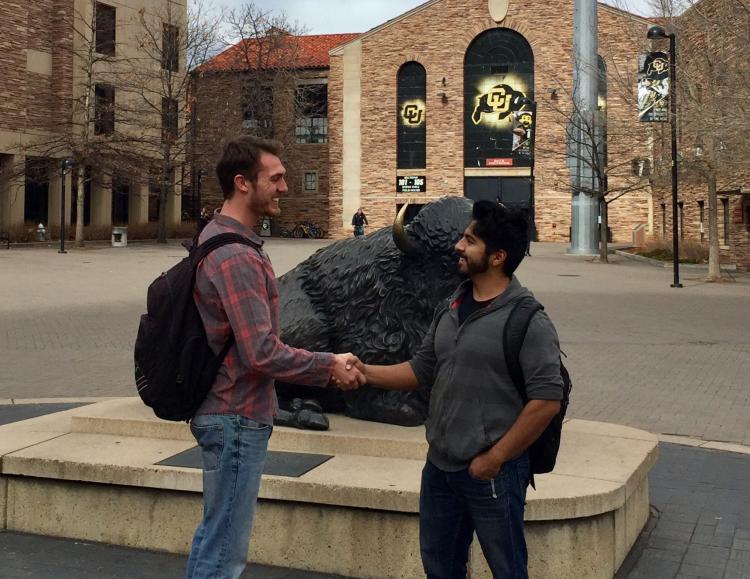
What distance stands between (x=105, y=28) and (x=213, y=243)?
44169mm

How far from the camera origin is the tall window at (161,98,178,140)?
1725 inches

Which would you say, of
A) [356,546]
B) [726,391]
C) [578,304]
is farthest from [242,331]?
[578,304]

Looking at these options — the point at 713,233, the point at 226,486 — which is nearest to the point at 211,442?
the point at 226,486

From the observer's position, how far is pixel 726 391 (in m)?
9.43

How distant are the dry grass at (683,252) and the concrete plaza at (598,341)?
448cm

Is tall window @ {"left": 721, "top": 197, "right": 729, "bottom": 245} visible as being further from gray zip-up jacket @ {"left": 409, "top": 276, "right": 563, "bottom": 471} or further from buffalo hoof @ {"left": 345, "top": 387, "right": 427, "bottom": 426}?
gray zip-up jacket @ {"left": 409, "top": 276, "right": 563, "bottom": 471}

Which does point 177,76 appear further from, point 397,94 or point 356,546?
point 356,546

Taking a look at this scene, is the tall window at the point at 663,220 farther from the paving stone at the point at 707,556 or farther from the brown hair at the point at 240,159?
the brown hair at the point at 240,159

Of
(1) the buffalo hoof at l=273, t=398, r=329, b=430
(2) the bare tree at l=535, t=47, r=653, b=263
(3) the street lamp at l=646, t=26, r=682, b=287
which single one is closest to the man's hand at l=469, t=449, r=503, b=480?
(1) the buffalo hoof at l=273, t=398, r=329, b=430

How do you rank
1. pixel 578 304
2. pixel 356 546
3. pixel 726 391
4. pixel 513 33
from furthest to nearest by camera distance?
pixel 513 33
pixel 578 304
pixel 726 391
pixel 356 546

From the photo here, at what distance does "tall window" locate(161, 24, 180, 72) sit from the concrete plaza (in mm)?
20721

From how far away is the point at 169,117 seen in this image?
44.2 m

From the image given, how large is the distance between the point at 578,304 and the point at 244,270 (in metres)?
15.7

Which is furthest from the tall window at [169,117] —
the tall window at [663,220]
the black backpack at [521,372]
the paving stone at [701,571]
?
the black backpack at [521,372]
